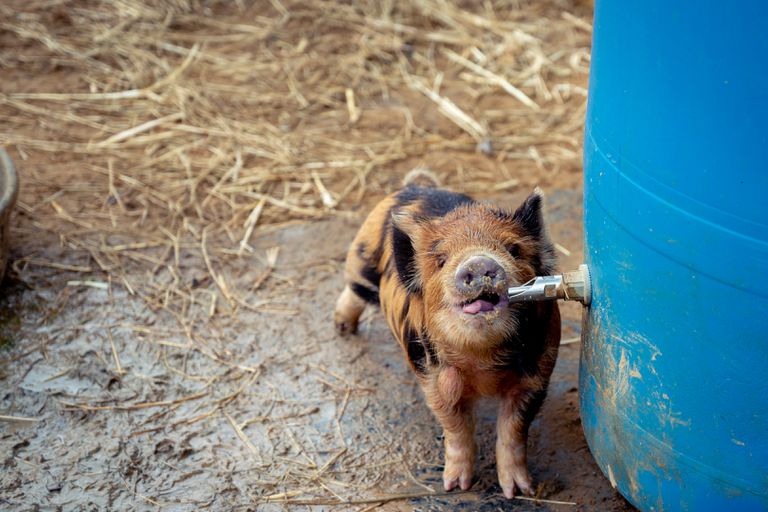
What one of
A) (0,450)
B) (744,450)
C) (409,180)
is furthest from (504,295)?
(0,450)

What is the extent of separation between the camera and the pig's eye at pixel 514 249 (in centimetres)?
338

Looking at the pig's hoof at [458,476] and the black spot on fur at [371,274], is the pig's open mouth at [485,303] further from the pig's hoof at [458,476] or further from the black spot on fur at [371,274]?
the black spot on fur at [371,274]

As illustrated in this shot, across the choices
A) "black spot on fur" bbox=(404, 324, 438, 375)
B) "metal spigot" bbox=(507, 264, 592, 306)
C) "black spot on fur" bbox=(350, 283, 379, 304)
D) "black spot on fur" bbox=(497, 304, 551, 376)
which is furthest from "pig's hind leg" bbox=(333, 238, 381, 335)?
"metal spigot" bbox=(507, 264, 592, 306)

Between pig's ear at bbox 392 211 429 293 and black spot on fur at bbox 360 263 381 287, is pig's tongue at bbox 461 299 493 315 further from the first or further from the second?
black spot on fur at bbox 360 263 381 287

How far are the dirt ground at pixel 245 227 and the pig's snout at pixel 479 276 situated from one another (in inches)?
38.2

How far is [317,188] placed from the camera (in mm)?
5879

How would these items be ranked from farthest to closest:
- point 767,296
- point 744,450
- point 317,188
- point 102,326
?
point 317,188 < point 102,326 < point 744,450 < point 767,296

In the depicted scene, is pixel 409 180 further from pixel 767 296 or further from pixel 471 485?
pixel 767 296

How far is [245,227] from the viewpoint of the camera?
549 centimetres

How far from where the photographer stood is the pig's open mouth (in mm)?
3168

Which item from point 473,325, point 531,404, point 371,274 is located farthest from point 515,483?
point 371,274

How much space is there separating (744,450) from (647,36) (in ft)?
4.14

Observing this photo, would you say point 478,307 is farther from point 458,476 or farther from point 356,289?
point 356,289

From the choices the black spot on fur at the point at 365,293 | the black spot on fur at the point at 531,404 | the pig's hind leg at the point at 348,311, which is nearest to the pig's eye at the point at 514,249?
the black spot on fur at the point at 531,404
